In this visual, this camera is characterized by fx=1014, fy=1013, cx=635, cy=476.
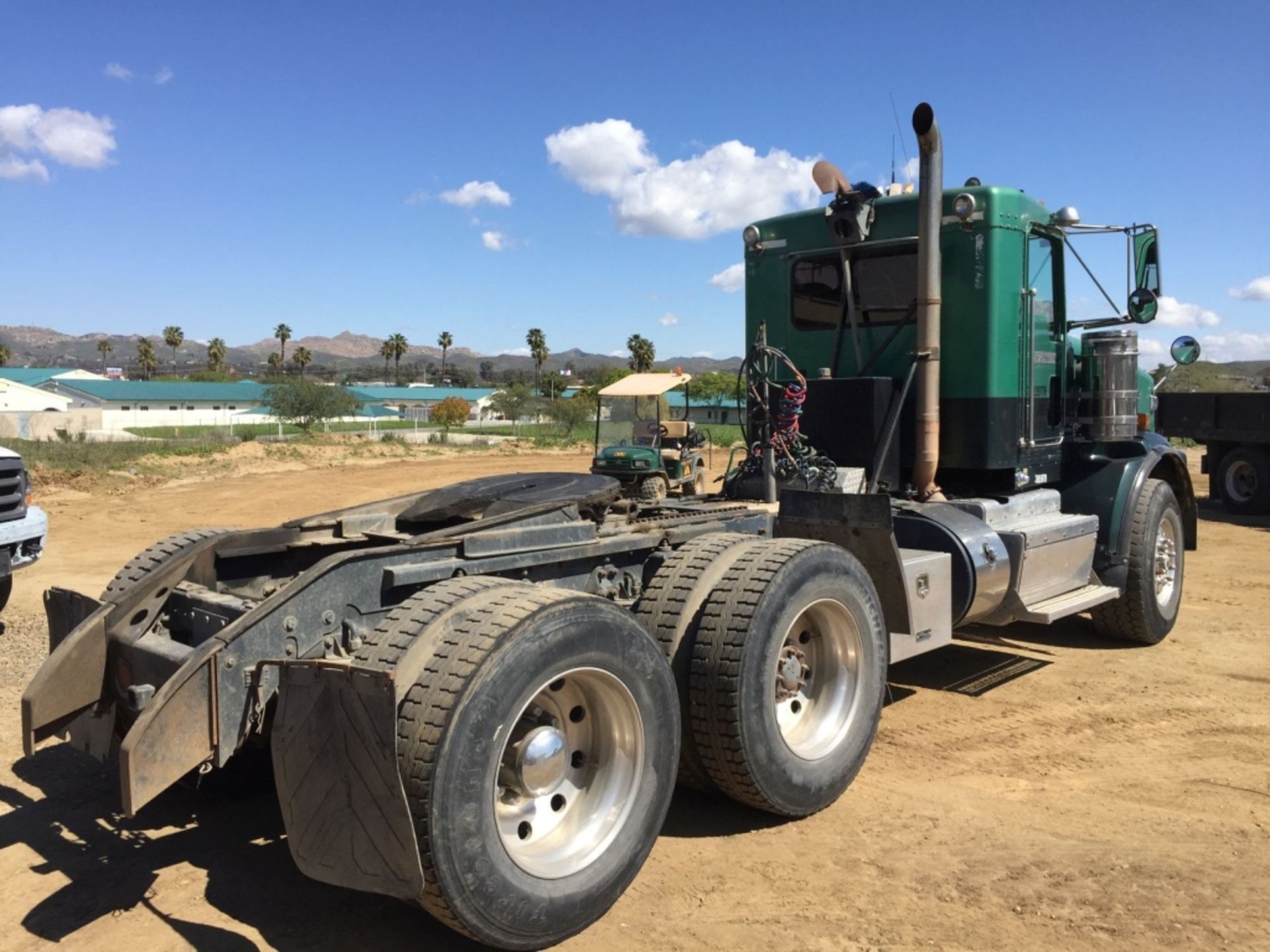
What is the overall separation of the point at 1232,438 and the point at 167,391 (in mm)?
84287

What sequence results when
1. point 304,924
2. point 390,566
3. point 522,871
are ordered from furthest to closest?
point 390,566
point 304,924
point 522,871

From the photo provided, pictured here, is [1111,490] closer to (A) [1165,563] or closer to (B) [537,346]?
(A) [1165,563]

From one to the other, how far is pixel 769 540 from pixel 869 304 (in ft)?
9.27

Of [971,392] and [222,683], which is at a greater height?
[971,392]

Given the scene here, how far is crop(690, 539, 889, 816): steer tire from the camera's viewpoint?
3.96 m

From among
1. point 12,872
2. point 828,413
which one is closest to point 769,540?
point 828,413

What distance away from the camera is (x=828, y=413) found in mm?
6465

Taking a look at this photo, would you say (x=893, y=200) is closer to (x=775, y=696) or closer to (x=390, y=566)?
(x=775, y=696)

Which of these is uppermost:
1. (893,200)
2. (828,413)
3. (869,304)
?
(893,200)

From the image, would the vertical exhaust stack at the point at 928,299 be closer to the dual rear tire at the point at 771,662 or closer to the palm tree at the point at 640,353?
the dual rear tire at the point at 771,662

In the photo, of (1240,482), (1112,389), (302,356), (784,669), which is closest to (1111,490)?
(1112,389)

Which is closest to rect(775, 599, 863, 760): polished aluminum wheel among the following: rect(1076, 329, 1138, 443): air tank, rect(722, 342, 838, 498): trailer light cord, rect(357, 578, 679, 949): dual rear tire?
rect(357, 578, 679, 949): dual rear tire

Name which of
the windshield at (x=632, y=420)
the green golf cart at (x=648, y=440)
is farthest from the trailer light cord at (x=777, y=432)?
the windshield at (x=632, y=420)

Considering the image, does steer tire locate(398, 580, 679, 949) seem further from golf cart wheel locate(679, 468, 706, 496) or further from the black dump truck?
the black dump truck
